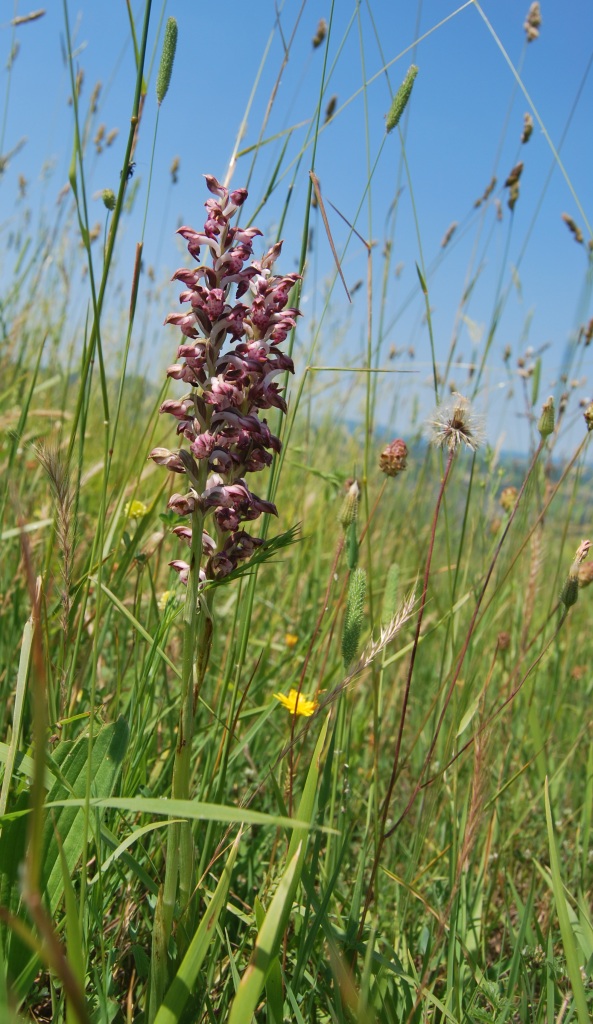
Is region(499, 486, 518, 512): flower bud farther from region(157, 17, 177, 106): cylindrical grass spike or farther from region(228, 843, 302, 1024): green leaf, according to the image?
region(228, 843, 302, 1024): green leaf

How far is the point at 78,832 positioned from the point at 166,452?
660mm

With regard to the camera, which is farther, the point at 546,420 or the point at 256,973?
the point at 546,420

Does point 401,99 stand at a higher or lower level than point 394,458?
higher

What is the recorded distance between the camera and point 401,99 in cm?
153

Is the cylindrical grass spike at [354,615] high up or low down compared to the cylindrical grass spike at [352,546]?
down

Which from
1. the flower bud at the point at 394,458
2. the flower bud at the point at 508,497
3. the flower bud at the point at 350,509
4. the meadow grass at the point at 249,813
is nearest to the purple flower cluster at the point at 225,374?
the meadow grass at the point at 249,813

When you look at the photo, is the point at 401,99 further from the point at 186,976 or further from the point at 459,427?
the point at 186,976

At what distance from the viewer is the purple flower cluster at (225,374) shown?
1172 millimetres

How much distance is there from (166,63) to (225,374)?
59 cm

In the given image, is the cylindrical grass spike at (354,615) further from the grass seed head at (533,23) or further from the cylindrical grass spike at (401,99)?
the grass seed head at (533,23)

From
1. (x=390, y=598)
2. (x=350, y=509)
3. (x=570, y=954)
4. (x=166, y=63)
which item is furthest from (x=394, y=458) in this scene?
(x=570, y=954)

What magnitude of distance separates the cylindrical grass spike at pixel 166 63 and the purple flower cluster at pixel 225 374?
0.22 meters

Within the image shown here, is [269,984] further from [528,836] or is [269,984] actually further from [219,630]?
[219,630]

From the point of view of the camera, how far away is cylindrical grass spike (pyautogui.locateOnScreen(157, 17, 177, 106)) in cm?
127
